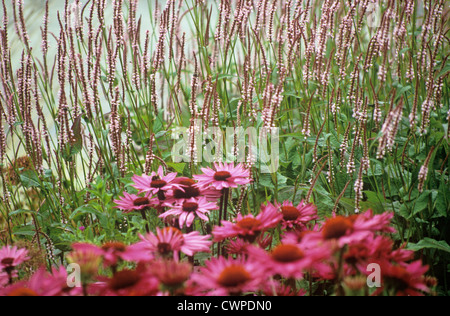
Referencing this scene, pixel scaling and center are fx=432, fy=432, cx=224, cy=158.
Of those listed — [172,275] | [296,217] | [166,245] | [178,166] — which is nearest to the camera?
[172,275]

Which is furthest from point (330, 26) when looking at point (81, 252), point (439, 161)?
point (81, 252)

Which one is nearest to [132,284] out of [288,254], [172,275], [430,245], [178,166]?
[172,275]

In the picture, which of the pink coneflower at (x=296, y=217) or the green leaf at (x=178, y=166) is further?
the green leaf at (x=178, y=166)

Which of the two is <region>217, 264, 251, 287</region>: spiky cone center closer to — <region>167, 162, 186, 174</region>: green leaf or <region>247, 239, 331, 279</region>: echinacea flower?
<region>247, 239, 331, 279</region>: echinacea flower

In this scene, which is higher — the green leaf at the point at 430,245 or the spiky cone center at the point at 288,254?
the spiky cone center at the point at 288,254

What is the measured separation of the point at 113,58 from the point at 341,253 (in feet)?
2.77

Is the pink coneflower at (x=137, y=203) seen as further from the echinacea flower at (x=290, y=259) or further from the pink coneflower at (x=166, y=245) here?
the echinacea flower at (x=290, y=259)

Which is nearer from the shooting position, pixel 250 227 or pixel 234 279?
pixel 234 279

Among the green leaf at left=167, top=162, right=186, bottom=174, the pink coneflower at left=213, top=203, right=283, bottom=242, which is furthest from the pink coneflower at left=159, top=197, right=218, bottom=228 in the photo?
the green leaf at left=167, top=162, right=186, bottom=174

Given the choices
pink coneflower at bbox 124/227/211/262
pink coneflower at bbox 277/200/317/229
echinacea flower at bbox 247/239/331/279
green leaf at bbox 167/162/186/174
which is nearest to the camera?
echinacea flower at bbox 247/239/331/279

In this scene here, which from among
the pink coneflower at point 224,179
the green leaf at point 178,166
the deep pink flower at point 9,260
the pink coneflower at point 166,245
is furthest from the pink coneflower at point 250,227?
the green leaf at point 178,166

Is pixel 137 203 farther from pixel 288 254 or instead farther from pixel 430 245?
pixel 430 245

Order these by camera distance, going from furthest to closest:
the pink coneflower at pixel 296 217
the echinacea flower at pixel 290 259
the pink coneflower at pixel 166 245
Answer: the pink coneflower at pixel 296 217 < the pink coneflower at pixel 166 245 < the echinacea flower at pixel 290 259
